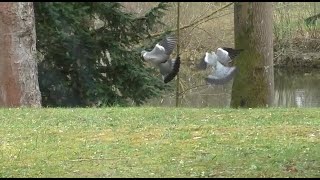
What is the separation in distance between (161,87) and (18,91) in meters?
4.87

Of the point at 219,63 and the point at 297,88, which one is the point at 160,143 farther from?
the point at 297,88

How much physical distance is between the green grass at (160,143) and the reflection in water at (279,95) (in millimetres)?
8902

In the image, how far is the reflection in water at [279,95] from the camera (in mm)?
20297

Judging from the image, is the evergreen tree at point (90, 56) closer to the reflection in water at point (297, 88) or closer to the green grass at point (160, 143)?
the reflection in water at point (297, 88)

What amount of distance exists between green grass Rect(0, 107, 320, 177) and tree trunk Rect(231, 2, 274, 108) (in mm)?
2244

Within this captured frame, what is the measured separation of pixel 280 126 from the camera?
348 inches

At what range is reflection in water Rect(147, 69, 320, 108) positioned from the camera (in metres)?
20.3

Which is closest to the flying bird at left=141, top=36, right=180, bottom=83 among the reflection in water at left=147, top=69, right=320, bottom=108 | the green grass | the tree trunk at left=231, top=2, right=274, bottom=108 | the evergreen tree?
the green grass

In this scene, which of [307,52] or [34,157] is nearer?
[34,157]

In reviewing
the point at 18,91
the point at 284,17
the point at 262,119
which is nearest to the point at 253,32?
the point at 262,119

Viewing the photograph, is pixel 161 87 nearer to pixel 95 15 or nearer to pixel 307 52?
pixel 95 15

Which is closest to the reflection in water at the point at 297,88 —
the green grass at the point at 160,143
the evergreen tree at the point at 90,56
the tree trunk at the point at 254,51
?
the evergreen tree at the point at 90,56

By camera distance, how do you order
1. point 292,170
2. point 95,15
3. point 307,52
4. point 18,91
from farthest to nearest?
1. point 307,52
2. point 95,15
3. point 18,91
4. point 292,170

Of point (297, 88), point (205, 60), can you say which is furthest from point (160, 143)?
point (297, 88)
